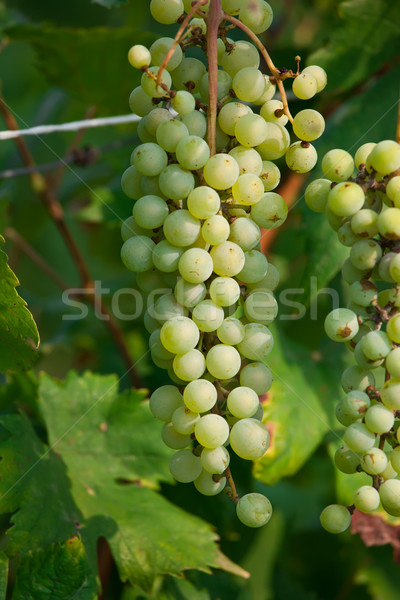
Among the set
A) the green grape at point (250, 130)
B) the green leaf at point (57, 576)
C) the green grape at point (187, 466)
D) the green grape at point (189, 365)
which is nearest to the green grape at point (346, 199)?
the green grape at point (250, 130)

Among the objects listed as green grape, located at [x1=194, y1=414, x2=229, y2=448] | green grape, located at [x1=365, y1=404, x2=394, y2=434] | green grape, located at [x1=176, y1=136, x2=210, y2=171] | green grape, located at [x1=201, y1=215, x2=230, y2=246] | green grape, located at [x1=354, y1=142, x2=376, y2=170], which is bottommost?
green grape, located at [x1=194, y1=414, x2=229, y2=448]

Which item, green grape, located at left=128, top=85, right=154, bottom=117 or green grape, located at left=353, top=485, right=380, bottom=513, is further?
green grape, located at left=128, top=85, right=154, bottom=117

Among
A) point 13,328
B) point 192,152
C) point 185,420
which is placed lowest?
point 13,328

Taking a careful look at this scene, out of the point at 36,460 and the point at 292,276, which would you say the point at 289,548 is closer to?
the point at 292,276

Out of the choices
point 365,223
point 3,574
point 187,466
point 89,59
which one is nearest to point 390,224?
point 365,223

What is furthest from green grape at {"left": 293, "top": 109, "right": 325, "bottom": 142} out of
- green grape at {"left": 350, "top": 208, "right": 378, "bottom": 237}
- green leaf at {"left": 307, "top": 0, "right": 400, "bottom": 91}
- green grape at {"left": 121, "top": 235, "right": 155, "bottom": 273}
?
green leaf at {"left": 307, "top": 0, "right": 400, "bottom": 91}

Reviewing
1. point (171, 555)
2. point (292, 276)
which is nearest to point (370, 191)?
point (171, 555)

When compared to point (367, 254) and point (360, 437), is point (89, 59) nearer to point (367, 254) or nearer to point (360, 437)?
point (367, 254)

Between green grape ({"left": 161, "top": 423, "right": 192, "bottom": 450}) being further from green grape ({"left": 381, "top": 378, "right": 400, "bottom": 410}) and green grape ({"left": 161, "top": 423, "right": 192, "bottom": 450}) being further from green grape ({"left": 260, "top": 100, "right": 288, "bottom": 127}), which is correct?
green grape ({"left": 260, "top": 100, "right": 288, "bottom": 127})
